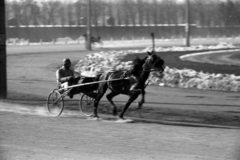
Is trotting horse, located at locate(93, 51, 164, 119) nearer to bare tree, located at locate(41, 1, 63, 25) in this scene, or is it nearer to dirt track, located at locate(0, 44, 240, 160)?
dirt track, located at locate(0, 44, 240, 160)

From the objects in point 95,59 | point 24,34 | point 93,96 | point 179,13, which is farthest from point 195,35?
point 93,96

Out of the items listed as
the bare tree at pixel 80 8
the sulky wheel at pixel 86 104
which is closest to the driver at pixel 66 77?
the sulky wheel at pixel 86 104

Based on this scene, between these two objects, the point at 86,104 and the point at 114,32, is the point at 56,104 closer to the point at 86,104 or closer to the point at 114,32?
the point at 86,104

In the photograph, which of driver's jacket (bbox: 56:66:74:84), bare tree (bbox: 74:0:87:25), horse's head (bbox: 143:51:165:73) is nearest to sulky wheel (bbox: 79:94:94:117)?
driver's jacket (bbox: 56:66:74:84)

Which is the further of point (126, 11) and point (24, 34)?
Result: point (126, 11)

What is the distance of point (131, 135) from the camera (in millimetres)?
9117

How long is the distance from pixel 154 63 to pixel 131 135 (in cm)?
185

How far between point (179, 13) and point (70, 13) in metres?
18.8

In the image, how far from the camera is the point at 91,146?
26.6ft

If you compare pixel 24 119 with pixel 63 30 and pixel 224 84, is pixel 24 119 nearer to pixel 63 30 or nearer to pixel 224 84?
pixel 224 84

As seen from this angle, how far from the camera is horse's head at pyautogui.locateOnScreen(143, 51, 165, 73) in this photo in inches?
406

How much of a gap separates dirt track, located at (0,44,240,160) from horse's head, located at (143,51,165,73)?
1.13 m

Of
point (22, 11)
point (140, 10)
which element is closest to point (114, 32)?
point (22, 11)

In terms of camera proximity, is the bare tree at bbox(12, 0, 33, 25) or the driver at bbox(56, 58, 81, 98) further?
the bare tree at bbox(12, 0, 33, 25)
